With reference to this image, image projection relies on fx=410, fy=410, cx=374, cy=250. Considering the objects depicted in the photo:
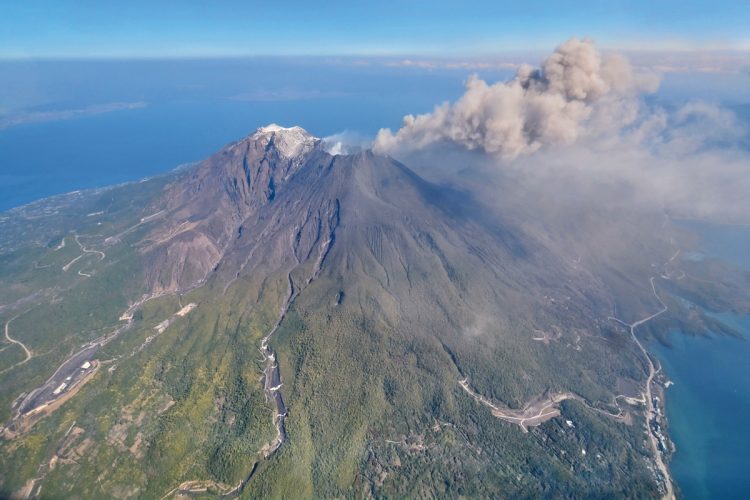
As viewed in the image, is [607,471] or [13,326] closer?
[607,471]

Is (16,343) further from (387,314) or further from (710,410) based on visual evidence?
(710,410)

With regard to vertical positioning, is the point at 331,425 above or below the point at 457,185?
below

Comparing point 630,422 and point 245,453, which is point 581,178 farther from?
point 245,453

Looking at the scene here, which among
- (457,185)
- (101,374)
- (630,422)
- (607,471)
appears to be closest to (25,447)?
(101,374)

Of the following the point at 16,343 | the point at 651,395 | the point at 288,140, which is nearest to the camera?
the point at 651,395

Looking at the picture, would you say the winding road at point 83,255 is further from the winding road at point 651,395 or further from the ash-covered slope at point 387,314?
the winding road at point 651,395

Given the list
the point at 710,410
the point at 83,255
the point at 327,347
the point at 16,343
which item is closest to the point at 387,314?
the point at 327,347

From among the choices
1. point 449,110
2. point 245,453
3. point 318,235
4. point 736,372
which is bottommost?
point 736,372

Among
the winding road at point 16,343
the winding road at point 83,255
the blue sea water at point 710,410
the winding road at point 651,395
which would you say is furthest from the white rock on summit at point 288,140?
the blue sea water at point 710,410
